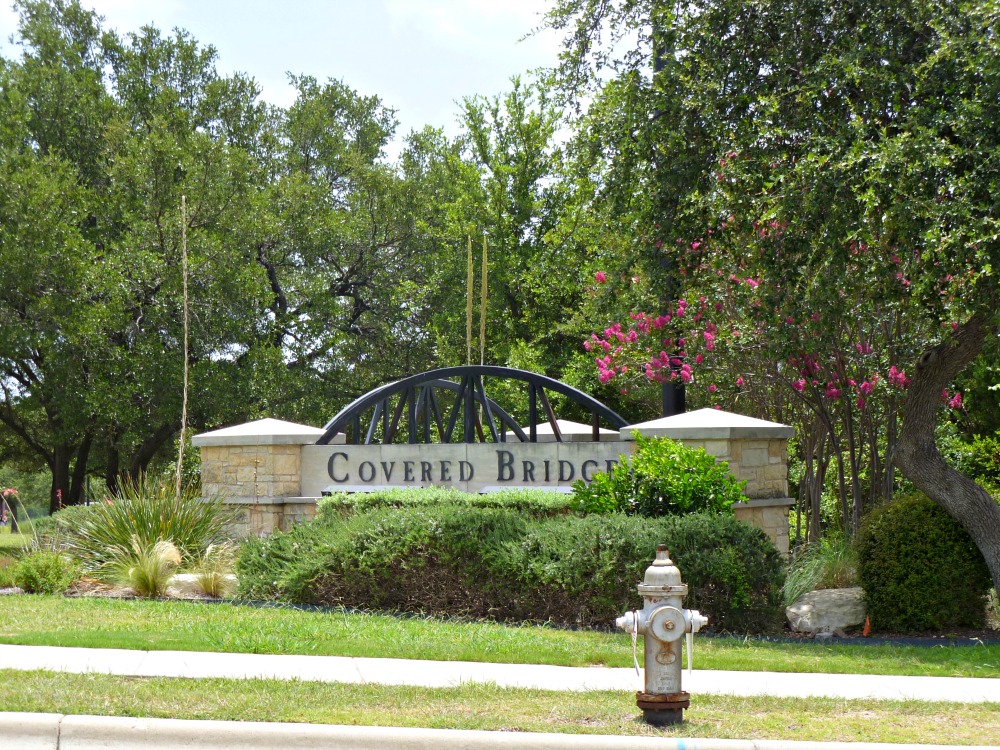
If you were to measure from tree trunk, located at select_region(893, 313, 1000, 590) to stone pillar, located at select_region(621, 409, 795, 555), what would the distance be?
5.58ft

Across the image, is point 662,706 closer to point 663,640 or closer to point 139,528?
point 663,640

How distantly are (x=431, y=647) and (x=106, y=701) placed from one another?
2.60 metres

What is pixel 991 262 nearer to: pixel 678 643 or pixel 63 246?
pixel 678 643

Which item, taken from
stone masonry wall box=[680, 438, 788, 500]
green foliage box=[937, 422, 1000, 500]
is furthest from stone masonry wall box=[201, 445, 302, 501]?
green foliage box=[937, 422, 1000, 500]

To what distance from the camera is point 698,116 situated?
11281 millimetres

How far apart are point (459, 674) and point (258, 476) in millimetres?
7710

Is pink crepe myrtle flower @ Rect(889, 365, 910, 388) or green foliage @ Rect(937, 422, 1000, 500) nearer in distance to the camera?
pink crepe myrtle flower @ Rect(889, 365, 910, 388)

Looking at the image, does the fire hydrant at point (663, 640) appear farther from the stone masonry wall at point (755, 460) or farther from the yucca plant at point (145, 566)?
the yucca plant at point (145, 566)

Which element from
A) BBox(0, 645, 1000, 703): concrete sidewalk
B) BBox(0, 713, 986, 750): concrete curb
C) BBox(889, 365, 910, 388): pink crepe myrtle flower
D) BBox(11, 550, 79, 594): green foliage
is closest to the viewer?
BBox(0, 713, 986, 750): concrete curb

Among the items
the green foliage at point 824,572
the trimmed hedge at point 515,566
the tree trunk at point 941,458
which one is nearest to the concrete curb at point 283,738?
the trimmed hedge at point 515,566

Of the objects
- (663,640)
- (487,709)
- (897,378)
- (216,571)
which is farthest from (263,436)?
(663,640)

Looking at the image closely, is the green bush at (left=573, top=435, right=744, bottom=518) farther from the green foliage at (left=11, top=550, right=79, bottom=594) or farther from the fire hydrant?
the green foliage at (left=11, top=550, right=79, bottom=594)

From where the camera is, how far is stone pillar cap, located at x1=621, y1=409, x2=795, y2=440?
11617 millimetres

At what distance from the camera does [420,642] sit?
827 cm
